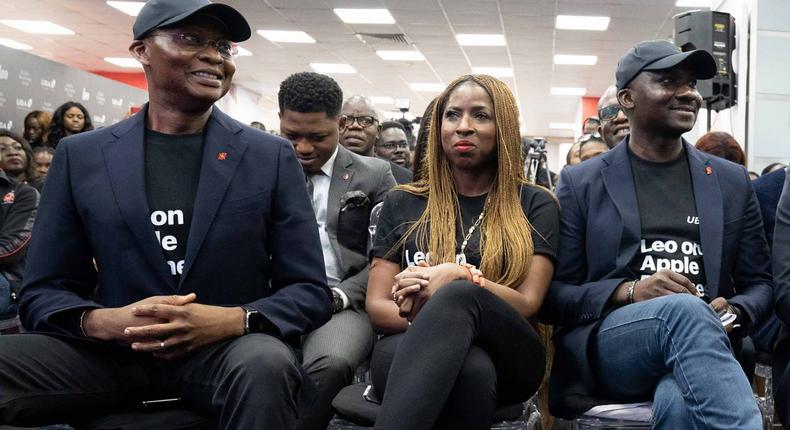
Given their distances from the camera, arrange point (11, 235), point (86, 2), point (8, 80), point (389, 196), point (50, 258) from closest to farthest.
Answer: point (50, 258) < point (389, 196) < point (11, 235) < point (8, 80) < point (86, 2)

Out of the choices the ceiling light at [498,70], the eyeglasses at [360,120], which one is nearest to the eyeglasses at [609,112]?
the eyeglasses at [360,120]

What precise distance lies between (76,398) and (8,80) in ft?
23.0

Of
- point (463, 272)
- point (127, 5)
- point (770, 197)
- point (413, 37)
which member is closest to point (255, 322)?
point (463, 272)

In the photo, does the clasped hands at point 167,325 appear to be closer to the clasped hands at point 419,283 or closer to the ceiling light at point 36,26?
the clasped hands at point 419,283

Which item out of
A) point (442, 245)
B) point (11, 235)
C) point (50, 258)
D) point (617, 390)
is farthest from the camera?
point (11, 235)

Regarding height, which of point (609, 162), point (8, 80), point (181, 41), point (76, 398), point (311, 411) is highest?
point (8, 80)

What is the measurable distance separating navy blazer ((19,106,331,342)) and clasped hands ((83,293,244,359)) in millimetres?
87

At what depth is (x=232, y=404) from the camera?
164 centimetres

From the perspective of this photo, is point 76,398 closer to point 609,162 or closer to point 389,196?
point 389,196

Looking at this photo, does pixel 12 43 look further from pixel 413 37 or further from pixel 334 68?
pixel 413 37

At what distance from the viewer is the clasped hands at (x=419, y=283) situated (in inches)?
79.9

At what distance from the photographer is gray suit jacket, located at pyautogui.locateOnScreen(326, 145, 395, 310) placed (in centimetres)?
266

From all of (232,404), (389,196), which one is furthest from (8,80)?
(232,404)

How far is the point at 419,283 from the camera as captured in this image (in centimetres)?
203
